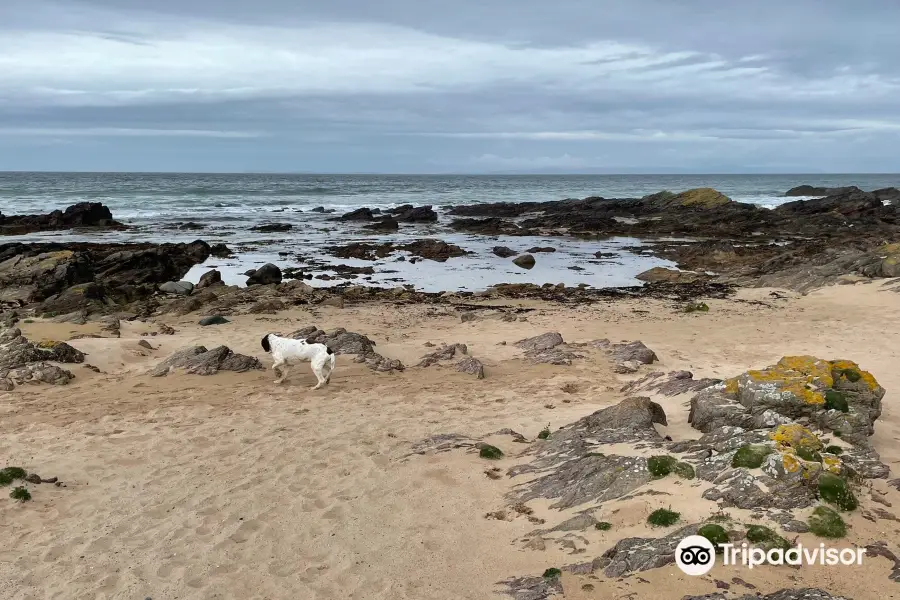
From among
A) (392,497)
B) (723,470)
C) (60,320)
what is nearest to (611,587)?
(723,470)

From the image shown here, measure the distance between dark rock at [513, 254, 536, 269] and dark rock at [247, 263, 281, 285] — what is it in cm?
1022

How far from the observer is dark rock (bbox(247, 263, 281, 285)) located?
2183cm

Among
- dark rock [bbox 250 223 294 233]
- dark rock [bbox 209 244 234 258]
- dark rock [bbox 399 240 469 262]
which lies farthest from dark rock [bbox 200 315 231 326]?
dark rock [bbox 250 223 294 233]

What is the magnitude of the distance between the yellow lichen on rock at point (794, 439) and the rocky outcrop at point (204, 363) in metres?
8.87

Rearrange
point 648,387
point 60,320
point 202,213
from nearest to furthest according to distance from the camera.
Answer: point 648,387
point 60,320
point 202,213

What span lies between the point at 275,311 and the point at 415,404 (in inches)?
332

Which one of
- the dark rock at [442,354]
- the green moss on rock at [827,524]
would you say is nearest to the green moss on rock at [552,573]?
the green moss on rock at [827,524]

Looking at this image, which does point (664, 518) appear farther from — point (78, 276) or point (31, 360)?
point (78, 276)

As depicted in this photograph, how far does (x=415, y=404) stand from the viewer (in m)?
10.0

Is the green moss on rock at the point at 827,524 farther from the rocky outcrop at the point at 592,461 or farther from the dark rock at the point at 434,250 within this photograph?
the dark rock at the point at 434,250

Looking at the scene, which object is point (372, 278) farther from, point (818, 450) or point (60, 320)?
point (818, 450)

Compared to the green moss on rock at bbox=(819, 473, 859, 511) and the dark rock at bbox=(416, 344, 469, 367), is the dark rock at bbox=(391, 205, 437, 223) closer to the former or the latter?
the dark rock at bbox=(416, 344, 469, 367)

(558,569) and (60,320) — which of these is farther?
(60,320)

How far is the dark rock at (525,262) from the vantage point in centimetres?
2704
